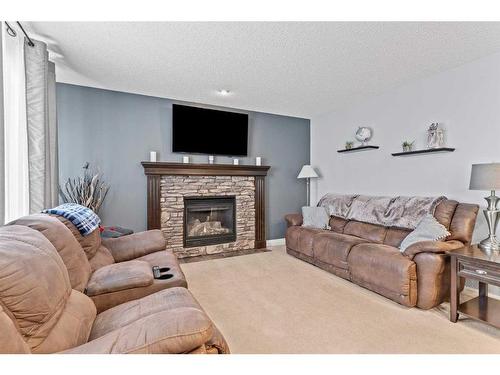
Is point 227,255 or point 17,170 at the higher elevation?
point 17,170

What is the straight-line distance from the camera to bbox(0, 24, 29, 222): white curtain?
1.90m

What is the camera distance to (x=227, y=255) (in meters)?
4.18

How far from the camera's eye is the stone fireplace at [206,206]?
12.8 feet

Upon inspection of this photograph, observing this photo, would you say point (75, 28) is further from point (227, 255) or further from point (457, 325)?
point (457, 325)

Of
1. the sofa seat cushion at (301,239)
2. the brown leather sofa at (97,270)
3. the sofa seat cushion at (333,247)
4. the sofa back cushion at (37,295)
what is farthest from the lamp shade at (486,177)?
the sofa back cushion at (37,295)

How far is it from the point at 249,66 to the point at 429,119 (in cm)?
232

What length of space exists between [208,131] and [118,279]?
2941mm

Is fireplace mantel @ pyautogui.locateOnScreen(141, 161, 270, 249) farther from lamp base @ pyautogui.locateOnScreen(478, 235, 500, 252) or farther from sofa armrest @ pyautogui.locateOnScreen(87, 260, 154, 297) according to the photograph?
lamp base @ pyautogui.locateOnScreen(478, 235, 500, 252)

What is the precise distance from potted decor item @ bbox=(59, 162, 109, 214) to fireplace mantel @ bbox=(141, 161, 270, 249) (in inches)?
24.1

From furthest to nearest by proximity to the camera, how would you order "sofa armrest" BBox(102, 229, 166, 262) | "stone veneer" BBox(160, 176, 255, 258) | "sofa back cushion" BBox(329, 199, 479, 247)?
"stone veneer" BBox(160, 176, 255, 258) → "sofa back cushion" BBox(329, 199, 479, 247) → "sofa armrest" BBox(102, 229, 166, 262)

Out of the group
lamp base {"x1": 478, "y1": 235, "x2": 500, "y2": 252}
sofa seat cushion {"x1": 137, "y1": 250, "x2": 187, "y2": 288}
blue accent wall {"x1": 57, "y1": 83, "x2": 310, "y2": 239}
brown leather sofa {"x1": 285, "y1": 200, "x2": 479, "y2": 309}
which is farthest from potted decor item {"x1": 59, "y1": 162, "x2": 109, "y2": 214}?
lamp base {"x1": 478, "y1": 235, "x2": 500, "y2": 252}

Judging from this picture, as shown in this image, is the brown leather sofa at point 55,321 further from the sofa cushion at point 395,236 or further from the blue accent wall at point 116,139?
the sofa cushion at point 395,236

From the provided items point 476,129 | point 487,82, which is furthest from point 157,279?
point 487,82
